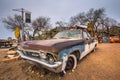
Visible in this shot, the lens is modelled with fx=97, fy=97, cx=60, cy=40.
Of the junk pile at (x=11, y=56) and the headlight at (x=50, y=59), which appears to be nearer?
the headlight at (x=50, y=59)

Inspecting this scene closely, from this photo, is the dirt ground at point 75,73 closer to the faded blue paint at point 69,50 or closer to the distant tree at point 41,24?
the faded blue paint at point 69,50

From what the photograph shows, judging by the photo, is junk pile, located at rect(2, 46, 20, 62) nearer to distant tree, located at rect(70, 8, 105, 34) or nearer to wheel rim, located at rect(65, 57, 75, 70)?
wheel rim, located at rect(65, 57, 75, 70)

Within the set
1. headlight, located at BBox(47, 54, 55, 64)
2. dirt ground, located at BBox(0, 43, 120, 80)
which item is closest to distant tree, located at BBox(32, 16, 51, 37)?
dirt ground, located at BBox(0, 43, 120, 80)

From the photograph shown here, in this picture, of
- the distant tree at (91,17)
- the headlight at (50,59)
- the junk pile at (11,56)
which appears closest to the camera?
the headlight at (50,59)

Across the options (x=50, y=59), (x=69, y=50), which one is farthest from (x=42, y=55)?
(x=69, y=50)

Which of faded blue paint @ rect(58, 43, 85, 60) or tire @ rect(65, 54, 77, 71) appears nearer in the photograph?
faded blue paint @ rect(58, 43, 85, 60)

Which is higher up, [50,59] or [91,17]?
[91,17]

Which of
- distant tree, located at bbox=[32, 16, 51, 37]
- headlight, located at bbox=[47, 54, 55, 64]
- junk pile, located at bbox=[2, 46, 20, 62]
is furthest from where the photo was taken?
distant tree, located at bbox=[32, 16, 51, 37]

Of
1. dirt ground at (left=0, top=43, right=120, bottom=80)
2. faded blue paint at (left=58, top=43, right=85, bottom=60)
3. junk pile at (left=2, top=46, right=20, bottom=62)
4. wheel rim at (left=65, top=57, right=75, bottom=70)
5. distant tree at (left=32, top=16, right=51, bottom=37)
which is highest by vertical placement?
distant tree at (left=32, top=16, right=51, bottom=37)

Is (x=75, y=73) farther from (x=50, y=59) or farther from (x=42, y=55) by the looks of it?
(x=42, y=55)

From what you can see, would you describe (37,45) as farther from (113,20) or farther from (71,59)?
(113,20)

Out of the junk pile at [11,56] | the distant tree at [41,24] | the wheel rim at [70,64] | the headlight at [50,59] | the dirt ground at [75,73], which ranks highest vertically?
the distant tree at [41,24]

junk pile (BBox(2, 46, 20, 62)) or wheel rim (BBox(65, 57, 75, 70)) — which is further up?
wheel rim (BBox(65, 57, 75, 70))

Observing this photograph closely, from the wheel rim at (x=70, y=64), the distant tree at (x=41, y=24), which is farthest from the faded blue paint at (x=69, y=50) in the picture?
the distant tree at (x=41, y=24)
